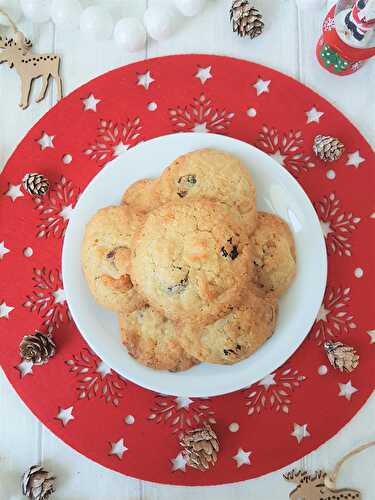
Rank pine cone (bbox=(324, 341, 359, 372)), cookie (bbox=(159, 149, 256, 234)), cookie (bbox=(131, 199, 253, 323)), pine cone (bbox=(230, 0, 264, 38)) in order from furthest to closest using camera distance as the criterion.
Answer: pine cone (bbox=(230, 0, 264, 38)) → pine cone (bbox=(324, 341, 359, 372)) → cookie (bbox=(159, 149, 256, 234)) → cookie (bbox=(131, 199, 253, 323))

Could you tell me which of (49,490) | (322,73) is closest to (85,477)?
(49,490)

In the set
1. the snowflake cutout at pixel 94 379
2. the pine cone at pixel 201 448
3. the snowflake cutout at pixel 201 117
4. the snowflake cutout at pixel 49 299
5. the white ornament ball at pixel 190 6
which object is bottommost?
the pine cone at pixel 201 448

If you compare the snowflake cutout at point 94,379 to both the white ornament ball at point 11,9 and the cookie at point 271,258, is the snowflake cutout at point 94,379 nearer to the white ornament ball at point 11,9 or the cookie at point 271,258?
the cookie at point 271,258

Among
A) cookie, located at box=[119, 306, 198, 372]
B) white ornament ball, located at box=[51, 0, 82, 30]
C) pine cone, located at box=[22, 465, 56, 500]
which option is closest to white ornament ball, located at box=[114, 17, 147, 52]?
white ornament ball, located at box=[51, 0, 82, 30]

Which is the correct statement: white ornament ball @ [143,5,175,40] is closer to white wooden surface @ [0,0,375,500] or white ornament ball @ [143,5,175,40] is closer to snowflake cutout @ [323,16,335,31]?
white wooden surface @ [0,0,375,500]

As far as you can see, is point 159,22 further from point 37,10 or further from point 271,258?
point 271,258

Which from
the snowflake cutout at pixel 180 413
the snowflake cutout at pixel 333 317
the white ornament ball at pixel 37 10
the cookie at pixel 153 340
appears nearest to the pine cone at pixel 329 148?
the snowflake cutout at pixel 333 317

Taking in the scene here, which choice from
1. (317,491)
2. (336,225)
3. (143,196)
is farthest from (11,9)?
(317,491)

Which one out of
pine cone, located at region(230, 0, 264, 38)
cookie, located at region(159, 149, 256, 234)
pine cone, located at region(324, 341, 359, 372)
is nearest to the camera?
cookie, located at region(159, 149, 256, 234)
